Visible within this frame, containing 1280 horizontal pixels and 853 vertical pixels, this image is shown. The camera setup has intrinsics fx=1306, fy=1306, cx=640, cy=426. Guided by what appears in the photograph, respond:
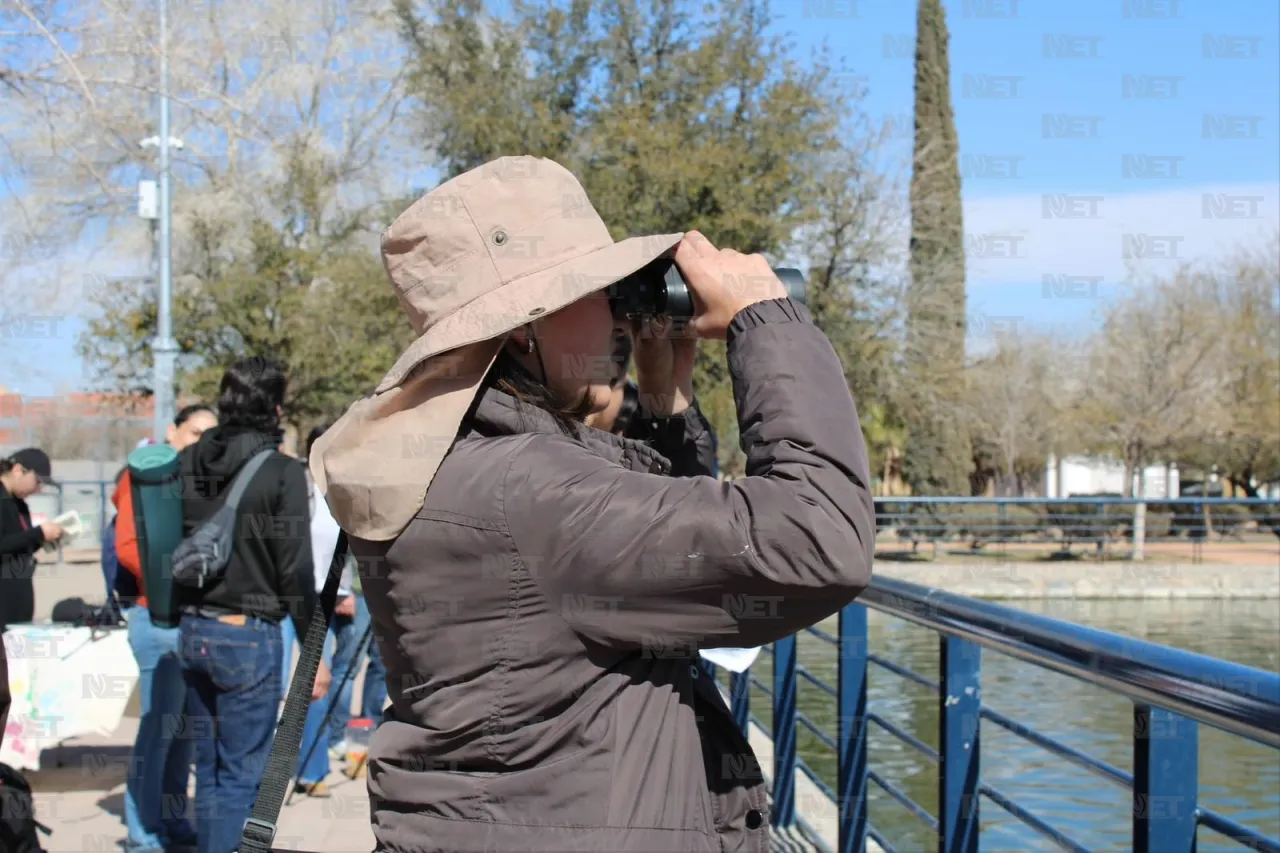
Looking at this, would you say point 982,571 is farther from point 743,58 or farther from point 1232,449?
point 1232,449

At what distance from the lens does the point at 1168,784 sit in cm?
220

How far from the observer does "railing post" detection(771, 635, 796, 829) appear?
5.06 m

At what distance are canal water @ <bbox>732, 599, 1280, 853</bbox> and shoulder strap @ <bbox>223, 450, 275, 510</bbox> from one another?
259cm

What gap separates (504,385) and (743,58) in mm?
20106

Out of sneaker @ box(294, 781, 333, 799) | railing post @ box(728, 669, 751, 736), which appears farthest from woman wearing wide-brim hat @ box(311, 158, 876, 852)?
sneaker @ box(294, 781, 333, 799)

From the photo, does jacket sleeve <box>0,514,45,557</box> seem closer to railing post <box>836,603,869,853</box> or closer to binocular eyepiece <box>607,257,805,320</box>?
railing post <box>836,603,869,853</box>

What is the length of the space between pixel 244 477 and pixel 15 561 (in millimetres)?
2231

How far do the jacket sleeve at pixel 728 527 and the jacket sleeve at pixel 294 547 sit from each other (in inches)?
120

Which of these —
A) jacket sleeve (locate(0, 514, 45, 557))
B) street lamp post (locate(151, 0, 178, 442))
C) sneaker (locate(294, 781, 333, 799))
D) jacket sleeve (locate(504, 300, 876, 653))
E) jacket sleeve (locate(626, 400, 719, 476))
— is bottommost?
sneaker (locate(294, 781, 333, 799))

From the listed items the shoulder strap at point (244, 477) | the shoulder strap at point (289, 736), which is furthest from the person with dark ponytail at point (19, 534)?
the shoulder strap at point (289, 736)

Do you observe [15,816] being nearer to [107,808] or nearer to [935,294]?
[107,808]

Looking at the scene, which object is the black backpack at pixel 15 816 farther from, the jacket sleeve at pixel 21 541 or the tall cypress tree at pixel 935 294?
the tall cypress tree at pixel 935 294

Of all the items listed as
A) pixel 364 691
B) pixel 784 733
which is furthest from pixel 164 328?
pixel 784 733

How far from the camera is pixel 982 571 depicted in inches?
790
